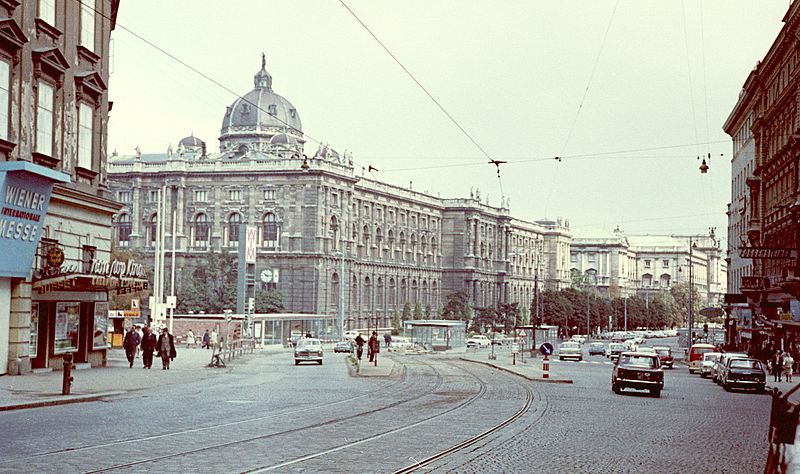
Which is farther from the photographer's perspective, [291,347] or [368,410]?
[291,347]

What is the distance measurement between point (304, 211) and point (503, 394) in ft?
289

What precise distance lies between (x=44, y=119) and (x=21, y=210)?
379 cm

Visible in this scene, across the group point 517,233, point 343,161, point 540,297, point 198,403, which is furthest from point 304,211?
point 198,403

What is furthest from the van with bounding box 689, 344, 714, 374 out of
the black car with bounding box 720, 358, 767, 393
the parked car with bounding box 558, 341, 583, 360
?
the black car with bounding box 720, 358, 767, 393

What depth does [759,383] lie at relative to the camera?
40688mm

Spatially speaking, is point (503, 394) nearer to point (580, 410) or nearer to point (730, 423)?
point (580, 410)

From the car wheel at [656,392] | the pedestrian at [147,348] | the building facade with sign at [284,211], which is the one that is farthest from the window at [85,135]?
the building facade with sign at [284,211]

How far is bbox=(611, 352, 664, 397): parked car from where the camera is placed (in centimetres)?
3553

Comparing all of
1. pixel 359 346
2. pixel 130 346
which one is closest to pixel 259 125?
pixel 359 346

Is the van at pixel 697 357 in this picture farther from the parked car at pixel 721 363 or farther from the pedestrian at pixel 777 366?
the parked car at pixel 721 363

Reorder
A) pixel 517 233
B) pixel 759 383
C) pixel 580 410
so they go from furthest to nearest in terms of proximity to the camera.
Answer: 1. pixel 517 233
2. pixel 759 383
3. pixel 580 410

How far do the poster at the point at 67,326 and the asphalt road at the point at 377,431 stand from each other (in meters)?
4.68

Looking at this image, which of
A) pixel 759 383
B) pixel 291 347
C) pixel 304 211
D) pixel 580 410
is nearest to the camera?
pixel 580 410

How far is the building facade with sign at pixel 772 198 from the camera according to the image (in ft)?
177
